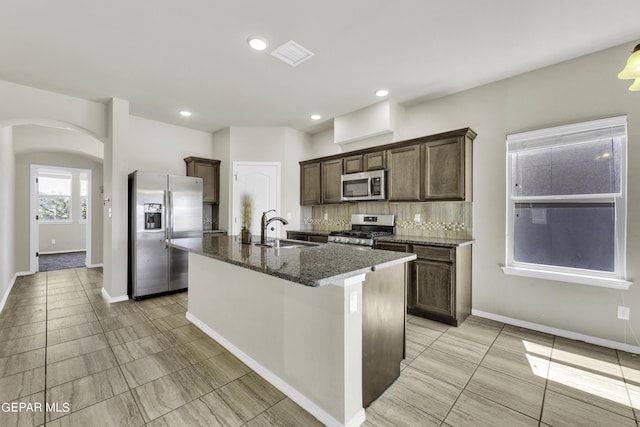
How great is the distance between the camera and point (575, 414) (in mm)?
1730

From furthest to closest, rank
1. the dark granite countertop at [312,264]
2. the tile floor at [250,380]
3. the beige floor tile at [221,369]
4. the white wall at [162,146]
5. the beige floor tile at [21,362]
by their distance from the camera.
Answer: the white wall at [162,146] < the beige floor tile at [21,362] < the beige floor tile at [221,369] < the tile floor at [250,380] < the dark granite countertop at [312,264]

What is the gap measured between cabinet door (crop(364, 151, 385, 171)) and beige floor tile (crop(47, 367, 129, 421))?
11.5 feet

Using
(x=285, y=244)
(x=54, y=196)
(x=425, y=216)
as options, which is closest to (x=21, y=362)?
(x=285, y=244)

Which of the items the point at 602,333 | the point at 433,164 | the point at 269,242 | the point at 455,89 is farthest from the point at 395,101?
the point at 602,333

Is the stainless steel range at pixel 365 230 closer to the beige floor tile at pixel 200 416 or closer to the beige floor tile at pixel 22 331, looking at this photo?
the beige floor tile at pixel 200 416

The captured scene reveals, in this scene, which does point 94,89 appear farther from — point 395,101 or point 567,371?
point 567,371

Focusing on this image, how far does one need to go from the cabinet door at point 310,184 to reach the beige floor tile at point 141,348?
3006 mm

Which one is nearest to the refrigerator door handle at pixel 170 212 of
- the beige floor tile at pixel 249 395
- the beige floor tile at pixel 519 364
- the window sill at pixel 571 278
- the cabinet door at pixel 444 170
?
the beige floor tile at pixel 249 395

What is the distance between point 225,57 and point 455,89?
8.93ft

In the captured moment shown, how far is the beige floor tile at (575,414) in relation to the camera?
65.3 inches

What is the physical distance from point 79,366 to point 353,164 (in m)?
3.76

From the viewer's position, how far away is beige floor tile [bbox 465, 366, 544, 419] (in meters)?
1.79

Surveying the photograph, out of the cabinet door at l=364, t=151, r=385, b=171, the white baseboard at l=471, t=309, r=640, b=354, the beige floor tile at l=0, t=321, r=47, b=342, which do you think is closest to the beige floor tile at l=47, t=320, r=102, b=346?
the beige floor tile at l=0, t=321, r=47, b=342

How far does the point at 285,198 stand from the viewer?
197 inches
